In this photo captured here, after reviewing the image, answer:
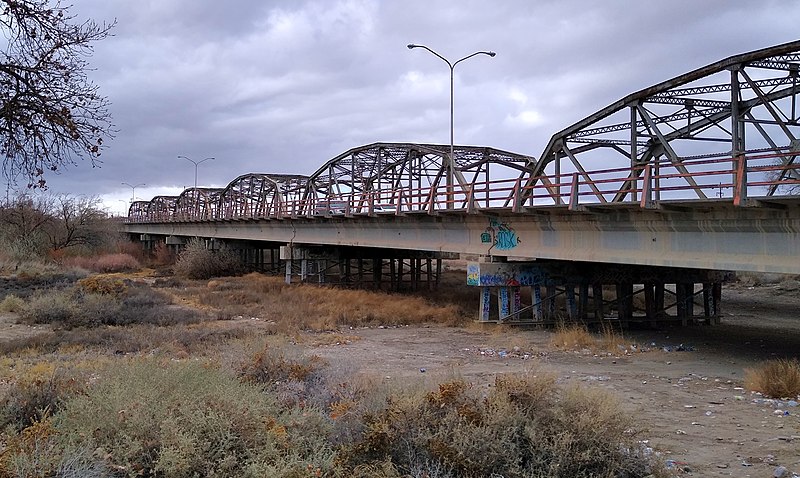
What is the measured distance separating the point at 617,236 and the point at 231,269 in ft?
141

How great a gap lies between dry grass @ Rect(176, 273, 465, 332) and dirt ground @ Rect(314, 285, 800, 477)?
198 cm

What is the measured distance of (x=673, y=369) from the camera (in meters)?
17.3

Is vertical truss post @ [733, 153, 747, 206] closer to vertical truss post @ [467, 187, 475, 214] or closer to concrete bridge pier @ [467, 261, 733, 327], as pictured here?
concrete bridge pier @ [467, 261, 733, 327]

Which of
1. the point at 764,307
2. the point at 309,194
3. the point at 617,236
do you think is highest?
the point at 309,194

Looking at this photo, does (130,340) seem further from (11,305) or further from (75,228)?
(75,228)

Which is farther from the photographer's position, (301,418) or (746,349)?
(746,349)

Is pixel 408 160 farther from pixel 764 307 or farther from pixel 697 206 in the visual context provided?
pixel 697 206

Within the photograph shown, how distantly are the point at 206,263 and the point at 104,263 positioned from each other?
51.0 feet

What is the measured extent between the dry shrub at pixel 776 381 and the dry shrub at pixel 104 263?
57.0 meters

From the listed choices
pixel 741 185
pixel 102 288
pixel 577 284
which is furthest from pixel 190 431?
pixel 102 288

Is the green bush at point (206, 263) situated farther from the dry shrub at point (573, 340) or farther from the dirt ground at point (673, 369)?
the dry shrub at point (573, 340)

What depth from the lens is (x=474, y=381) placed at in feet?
47.5

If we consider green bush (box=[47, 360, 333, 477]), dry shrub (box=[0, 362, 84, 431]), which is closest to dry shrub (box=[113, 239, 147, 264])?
dry shrub (box=[0, 362, 84, 431])

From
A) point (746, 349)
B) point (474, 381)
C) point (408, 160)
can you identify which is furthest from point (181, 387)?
point (408, 160)
